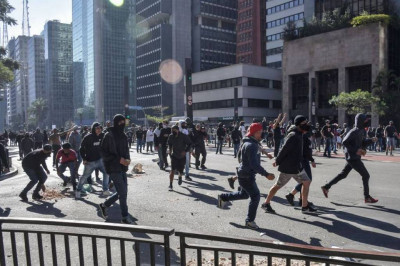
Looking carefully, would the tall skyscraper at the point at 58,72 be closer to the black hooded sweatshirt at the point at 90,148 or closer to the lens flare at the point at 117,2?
the lens flare at the point at 117,2

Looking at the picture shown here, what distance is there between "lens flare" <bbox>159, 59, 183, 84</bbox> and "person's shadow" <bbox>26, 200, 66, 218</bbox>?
281 feet

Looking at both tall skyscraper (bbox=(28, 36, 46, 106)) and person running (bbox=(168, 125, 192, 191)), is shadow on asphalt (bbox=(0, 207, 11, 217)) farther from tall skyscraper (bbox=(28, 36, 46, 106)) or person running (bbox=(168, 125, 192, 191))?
tall skyscraper (bbox=(28, 36, 46, 106))

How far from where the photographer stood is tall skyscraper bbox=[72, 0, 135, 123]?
377 ft

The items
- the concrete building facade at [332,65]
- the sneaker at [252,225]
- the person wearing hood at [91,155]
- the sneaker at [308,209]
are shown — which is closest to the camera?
the sneaker at [252,225]

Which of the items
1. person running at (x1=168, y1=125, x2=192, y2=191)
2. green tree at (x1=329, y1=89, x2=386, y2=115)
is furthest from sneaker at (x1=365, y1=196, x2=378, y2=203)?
green tree at (x1=329, y1=89, x2=386, y2=115)

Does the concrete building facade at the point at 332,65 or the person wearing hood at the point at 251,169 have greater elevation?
the concrete building facade at the point at 332,65

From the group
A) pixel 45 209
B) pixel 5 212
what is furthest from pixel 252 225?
pixel 5 212

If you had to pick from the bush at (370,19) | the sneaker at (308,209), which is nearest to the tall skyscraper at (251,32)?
the bush at (370,19)

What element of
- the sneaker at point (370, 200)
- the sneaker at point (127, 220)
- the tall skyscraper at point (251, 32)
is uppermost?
the tall skyscraper at point (251, 32)

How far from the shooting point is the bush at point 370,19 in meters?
40.1

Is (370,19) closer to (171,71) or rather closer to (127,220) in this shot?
(127,220)

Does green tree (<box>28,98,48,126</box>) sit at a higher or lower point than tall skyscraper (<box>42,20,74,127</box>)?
lower

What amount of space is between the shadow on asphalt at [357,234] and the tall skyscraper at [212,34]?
8809cm

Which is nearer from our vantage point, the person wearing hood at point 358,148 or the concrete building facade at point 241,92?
the person wearing hood at point 358,148
